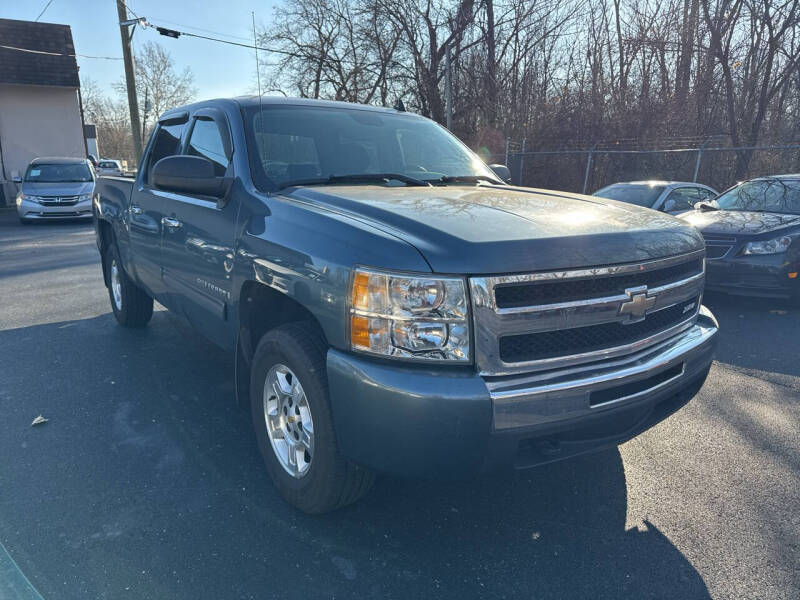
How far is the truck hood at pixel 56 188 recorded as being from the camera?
14539mm

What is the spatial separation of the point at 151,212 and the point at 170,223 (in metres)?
0.50

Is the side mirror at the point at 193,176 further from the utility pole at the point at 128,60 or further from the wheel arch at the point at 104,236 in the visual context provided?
the utility pole at the point at 128,60

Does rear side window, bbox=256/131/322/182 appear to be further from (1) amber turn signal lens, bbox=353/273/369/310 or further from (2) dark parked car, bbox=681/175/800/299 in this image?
(2) dark parked car, bbox=681/175/800/299

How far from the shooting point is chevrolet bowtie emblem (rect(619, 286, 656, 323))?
7.60 ft

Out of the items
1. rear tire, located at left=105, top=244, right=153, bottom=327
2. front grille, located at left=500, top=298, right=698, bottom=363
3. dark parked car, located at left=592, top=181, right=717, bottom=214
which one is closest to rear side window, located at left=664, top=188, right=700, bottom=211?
dark parked car, located at left=592, top=181, right=717, bottom=214

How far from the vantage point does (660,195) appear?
880cm

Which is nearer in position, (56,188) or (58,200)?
(58,200)

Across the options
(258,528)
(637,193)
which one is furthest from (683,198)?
(258,528)

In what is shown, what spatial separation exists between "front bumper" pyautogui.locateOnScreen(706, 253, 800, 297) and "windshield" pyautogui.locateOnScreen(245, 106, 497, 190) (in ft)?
12.6

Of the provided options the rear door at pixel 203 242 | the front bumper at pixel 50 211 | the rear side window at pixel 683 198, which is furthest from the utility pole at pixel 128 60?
the rear door at pixel 203 242

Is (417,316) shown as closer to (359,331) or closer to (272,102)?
(359,331)

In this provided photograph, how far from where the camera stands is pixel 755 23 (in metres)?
15.8

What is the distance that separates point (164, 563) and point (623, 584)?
6.02 ft

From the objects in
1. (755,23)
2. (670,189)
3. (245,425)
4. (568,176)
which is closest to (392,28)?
(568,176)
